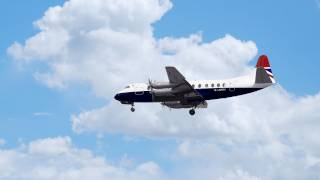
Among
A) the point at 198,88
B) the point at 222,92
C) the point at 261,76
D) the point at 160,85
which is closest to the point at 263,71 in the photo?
the point at 261,76

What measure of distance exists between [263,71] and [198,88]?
10147mm

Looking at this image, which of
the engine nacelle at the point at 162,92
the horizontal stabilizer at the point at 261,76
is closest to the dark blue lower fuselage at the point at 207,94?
the horizontal stabilizer at the point at 261,76

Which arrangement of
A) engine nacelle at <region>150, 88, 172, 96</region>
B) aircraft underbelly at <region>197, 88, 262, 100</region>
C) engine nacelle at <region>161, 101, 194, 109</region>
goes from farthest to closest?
engine nacelle at <region>161, 101, 194, 109</region>, engine nacelle at <region>150, 88, 172, 96</region>, aircraft underbelly at <region>197, 88, 262, 100</region>

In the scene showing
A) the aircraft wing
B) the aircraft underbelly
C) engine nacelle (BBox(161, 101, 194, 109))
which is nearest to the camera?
the aircraft wing

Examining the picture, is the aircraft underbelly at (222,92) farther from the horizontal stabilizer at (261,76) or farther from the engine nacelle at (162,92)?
the engine nacelle at (162,92)

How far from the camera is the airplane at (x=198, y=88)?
403ft

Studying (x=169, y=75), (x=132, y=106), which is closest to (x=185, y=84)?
(x=169, y=75)

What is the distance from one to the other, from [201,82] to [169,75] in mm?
6751

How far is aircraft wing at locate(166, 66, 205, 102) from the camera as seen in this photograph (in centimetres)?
12138

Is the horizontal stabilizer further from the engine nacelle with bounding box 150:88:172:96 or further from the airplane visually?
the engine nacelle with bounding box 150:88:172:96

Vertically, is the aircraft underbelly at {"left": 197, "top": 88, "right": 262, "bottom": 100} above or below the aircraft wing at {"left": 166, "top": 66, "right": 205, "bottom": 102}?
below

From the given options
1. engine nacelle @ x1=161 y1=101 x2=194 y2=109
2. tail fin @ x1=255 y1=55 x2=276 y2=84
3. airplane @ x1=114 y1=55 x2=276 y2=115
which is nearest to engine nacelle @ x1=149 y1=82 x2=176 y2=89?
airplane @ x1=114 y1=55 x2=276 y2=115

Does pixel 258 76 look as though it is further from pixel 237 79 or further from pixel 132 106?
pixel 132 106

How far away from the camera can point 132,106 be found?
131 metres
